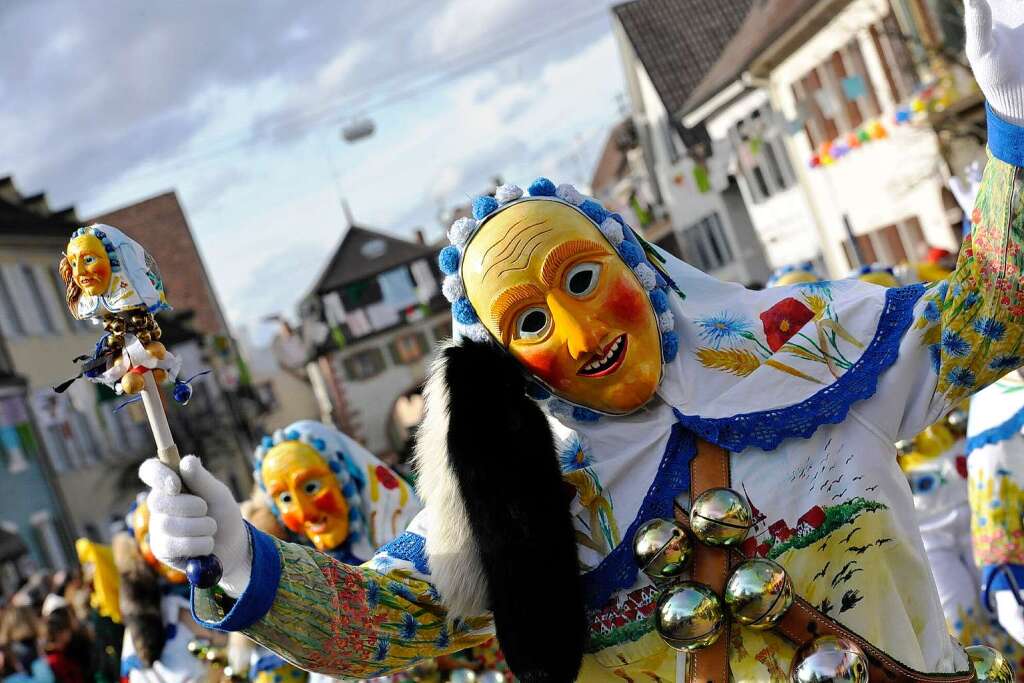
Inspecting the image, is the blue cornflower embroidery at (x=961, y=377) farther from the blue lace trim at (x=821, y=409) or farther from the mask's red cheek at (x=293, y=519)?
the mask's red cheek at (x=293, y=519)

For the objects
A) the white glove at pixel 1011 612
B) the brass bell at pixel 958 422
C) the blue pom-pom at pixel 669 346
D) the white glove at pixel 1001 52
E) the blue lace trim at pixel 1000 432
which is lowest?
the white glove at pixel 1011 612

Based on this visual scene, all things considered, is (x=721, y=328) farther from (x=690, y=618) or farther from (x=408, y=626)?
(x=408, y=626)

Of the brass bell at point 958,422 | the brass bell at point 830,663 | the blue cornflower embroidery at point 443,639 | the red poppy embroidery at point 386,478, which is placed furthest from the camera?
the brass bell at point 958,422

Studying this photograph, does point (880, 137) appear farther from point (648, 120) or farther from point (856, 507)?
point (856, 507)

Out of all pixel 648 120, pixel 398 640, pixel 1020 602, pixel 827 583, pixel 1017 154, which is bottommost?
pixel 1020 602

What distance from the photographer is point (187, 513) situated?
2318mm

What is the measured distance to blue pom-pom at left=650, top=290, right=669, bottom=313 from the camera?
2865 millimetres

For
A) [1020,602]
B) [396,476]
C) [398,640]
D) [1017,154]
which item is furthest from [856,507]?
[396,476]

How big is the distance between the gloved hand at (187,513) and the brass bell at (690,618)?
0.89 m

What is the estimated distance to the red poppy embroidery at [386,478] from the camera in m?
A: 5.57

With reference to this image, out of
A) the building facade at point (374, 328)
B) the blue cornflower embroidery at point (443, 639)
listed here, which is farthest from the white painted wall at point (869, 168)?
the building facade at point (374, 328)

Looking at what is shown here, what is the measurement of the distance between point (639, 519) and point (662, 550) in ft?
0.39

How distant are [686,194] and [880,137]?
12.9 m

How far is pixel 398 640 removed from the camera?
2721 millimetres
